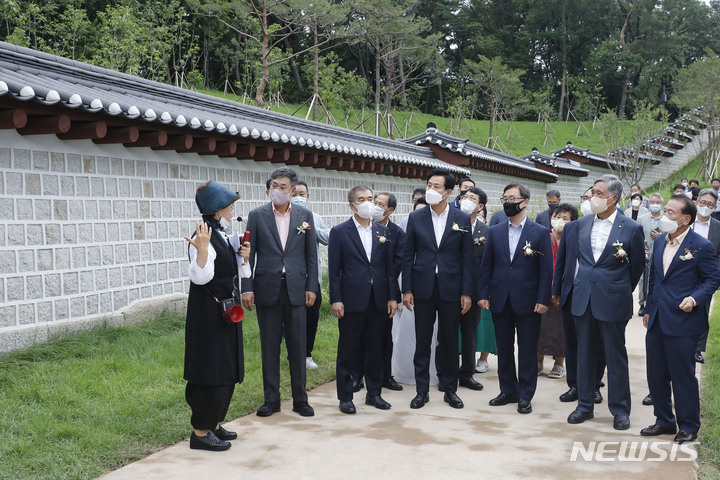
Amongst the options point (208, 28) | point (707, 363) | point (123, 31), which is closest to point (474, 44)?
point (208, 28)

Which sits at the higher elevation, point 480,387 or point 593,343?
point 593,343

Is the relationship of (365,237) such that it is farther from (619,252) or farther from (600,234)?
(619,252)

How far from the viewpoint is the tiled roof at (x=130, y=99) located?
593 centimetres

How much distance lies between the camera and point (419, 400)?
18.7 ft

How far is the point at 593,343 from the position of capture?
5410 mm

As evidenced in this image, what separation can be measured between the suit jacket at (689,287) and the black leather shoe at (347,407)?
99.3 inches

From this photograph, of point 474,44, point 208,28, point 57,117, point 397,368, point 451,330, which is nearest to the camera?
point 451,330

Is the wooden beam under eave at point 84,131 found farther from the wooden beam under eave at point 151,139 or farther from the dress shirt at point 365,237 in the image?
the dress shirt at point 365,237

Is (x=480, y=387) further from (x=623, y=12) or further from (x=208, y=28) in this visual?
(x=623, y=12)

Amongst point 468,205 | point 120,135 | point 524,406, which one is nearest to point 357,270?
point 468,205

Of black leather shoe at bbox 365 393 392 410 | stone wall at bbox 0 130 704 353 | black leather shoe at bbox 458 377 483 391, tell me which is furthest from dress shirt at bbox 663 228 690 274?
stone wall at bbox 0 130 704 353

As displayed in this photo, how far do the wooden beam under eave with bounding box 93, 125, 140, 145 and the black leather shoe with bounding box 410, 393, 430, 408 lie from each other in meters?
4.11

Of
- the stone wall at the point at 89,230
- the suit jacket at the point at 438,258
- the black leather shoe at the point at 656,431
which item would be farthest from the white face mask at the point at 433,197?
the stone wall at the point at 89,230

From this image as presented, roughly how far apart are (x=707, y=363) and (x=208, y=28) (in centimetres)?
3411
